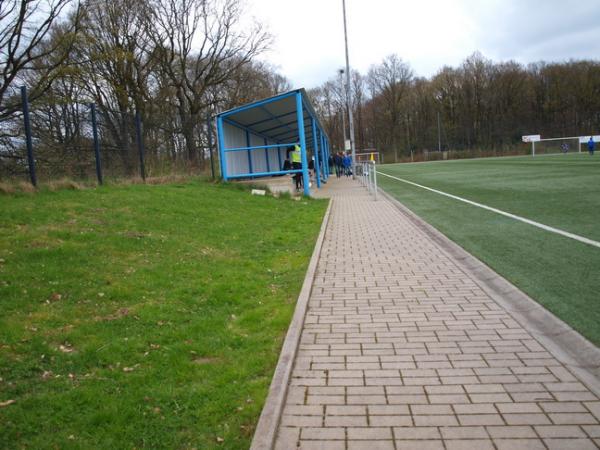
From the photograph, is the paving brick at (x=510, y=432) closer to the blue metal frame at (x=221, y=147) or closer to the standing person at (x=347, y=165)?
the blue metal frame at (x=221, y=147)

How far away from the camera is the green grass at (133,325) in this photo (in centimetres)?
324

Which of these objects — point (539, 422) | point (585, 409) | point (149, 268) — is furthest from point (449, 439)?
point (149, 268)

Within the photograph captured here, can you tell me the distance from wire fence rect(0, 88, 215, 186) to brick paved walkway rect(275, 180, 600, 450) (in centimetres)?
845

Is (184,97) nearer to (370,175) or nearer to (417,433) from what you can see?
(370,175)

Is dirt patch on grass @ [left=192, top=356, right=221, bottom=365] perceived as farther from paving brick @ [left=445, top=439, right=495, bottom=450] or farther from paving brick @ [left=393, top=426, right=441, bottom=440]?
paving brick @ [left=445, top=439, right=495, bottom=450]

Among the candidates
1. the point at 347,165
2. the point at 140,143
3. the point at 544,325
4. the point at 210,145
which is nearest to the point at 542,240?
the point at 544,325

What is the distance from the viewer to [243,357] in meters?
4.30

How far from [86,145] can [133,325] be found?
10.2 meters

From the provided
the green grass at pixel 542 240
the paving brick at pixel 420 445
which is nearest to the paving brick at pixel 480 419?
the paving brick at pixel 420 445

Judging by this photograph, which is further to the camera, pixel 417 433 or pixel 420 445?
pixel 417 433

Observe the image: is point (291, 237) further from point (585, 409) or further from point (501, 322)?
point (585, 409)

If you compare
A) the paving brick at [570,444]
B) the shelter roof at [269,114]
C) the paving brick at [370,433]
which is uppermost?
the shelter roof at [269,114]

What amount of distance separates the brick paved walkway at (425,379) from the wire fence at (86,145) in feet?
27.7

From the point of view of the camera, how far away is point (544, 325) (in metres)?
4.83
